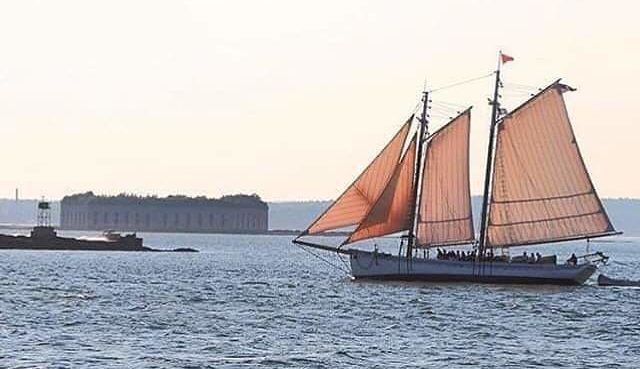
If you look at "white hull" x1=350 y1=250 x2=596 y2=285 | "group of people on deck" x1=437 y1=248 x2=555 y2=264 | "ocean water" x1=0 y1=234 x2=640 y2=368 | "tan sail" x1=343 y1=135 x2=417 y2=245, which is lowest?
"ocean water" x1=0 y1=234 x2=640 y2=368

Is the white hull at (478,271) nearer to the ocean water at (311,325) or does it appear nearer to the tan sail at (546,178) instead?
the ocean water at (311,325)

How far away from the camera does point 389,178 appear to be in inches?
3760

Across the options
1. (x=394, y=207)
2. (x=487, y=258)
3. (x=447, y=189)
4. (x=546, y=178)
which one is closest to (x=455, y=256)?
(x=487, y=258)

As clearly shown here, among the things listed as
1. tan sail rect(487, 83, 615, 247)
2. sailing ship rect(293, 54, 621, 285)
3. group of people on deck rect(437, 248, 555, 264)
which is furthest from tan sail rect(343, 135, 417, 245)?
tan sail rect(487, 83, 615, 247)

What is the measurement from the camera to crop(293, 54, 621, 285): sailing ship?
3730 inches

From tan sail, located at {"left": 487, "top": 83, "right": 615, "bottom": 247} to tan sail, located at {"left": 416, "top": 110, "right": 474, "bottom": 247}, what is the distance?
7.23 feet

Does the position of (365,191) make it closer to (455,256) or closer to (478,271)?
(478,271)

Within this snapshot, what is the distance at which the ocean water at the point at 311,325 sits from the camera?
5478 cm

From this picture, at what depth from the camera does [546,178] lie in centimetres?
9544

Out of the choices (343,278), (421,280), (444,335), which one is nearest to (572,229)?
(421,280)

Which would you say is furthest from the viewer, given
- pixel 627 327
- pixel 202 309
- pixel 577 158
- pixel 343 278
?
pixel 343 278

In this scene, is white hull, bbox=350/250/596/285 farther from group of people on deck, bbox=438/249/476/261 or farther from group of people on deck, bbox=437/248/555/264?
group of people on deck, bbox=438/249/476/261

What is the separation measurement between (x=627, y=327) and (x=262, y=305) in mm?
18508

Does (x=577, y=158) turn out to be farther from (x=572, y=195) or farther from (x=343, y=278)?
(x=343, y=278)
